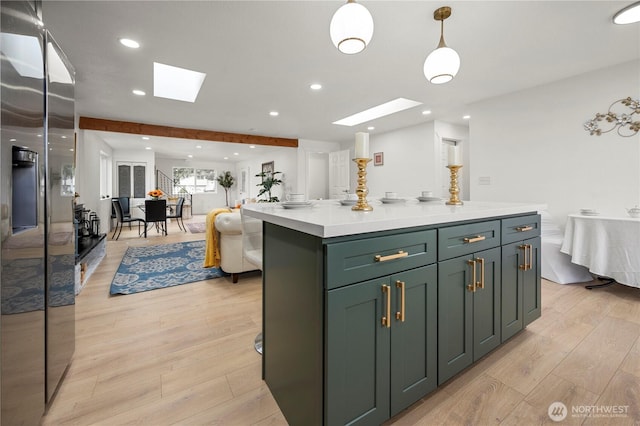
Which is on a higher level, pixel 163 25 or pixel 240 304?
pixel 163 25

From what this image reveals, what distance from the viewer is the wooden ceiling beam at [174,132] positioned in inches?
195

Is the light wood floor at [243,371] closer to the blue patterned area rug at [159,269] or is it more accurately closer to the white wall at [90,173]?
the blue patterned area rug at [159,269]

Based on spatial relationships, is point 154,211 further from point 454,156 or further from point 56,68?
point 454,156

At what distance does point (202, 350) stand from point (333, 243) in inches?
56.3

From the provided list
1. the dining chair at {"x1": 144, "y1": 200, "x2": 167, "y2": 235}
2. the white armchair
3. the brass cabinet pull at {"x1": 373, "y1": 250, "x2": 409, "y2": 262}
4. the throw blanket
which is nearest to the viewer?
the brass cabinet pull at {"x1": 373, "y1": 250, "x2": 409, "y2": 262}

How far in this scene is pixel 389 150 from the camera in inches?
250

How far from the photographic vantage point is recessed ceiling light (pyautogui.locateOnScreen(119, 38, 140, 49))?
2422 millimetres

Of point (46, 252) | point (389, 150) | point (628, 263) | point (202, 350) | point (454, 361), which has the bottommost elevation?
point (202, 350)

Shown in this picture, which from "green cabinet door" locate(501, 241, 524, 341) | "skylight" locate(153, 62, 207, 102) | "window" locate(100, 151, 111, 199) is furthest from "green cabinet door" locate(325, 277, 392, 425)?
"window" locate(100, 151, 111, 199)

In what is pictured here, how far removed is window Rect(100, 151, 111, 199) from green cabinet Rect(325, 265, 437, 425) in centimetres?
846

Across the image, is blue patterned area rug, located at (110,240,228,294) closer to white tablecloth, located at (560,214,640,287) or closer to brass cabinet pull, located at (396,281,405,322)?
brass cabinet pull, located at (396,281,405,322)

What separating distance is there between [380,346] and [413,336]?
0.20 m

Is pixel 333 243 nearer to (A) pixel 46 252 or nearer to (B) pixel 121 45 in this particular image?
(A) pixel 46 252

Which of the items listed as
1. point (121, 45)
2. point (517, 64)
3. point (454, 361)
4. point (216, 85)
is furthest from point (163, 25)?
point (517, 64)
